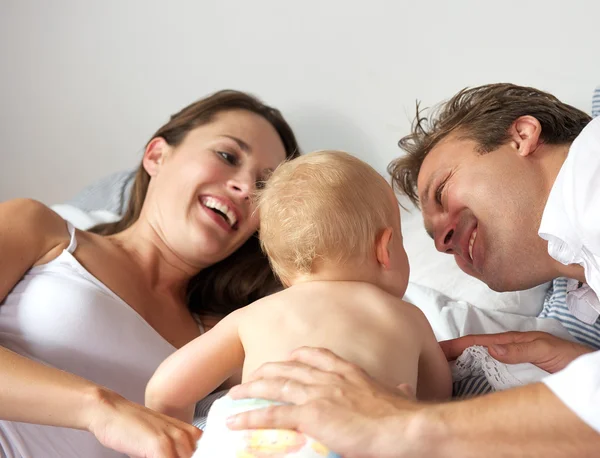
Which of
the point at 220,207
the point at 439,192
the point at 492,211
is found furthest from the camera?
the point at 220,207

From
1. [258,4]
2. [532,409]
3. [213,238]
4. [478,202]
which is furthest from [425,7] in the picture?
[532,409]

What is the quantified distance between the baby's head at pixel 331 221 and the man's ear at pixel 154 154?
2.40 ft

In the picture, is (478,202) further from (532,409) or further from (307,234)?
(532,409)

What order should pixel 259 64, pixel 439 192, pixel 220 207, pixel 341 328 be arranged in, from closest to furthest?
1. pixel 341 328
2. pixel 439 192
3. pixel 220 207
4. pixel 259 64

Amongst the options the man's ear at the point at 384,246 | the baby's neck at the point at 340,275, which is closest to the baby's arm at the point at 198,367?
the baby's neck at the point at 340,275

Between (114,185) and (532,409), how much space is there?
1.69m

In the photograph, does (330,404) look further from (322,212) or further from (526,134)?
(526,134)

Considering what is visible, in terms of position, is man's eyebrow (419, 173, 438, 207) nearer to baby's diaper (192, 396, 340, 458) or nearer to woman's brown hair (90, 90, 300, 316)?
woman's brown hair (90, 90, 300, 316)

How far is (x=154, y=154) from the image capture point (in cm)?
184

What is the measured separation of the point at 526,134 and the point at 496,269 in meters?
0.29

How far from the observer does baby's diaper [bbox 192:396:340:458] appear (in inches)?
34.4

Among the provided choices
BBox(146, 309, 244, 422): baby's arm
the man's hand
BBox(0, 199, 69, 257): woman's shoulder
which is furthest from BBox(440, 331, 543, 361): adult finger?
BBox(0, 199, 69, 257): woman's shoulder

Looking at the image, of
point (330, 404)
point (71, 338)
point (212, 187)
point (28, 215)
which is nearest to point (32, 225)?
point (28, 215)

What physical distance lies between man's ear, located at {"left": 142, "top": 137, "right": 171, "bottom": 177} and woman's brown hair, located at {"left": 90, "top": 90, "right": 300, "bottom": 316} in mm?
21
